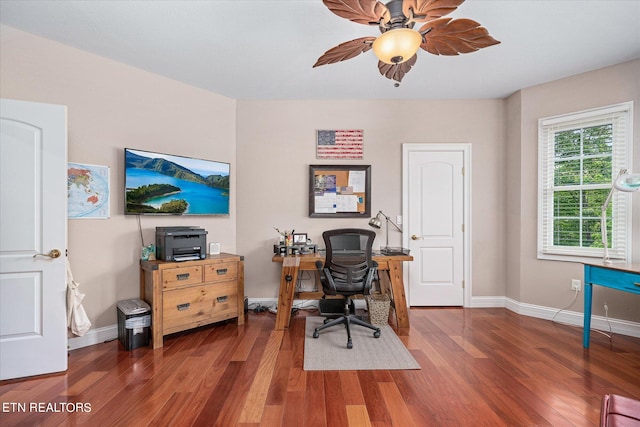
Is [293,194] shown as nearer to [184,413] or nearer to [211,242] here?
[211,242]

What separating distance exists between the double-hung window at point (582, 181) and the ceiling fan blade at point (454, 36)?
7.44 ft

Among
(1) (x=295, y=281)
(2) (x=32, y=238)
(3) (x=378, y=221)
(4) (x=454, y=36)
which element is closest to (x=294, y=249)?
(1) (x=295, y=281)

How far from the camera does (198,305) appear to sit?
2.79 m

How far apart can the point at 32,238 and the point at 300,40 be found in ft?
8.86

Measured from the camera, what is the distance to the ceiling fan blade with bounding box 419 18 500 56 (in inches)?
64.4

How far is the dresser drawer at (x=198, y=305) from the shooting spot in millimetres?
2627

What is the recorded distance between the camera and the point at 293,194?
3717 mm

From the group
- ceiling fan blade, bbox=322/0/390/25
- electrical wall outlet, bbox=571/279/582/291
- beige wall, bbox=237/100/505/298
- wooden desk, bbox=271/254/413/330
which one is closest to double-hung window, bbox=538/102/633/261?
electrical wall outlet, bbox=571/279/582/291

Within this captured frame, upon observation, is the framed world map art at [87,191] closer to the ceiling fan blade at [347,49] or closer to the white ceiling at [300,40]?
the white ceiling at [300,40]

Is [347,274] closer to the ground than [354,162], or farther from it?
closer to the ground

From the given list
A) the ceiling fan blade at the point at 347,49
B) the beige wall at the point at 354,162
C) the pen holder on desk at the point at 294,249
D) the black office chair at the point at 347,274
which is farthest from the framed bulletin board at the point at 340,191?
the ceiling fan blade at the point at 347,49

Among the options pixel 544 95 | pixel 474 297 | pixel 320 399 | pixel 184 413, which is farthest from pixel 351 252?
pixel 544 95

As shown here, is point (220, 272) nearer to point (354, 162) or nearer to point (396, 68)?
point (354, 162)

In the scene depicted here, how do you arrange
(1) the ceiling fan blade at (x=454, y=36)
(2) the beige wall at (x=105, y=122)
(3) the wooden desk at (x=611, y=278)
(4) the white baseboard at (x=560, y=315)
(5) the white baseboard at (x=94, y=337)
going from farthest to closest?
1. (4) the white baseboard at (x=560, y=315)
2. (5) the white baseboard at (x=94, y=337)
3. (2) the beige wall at (x=105, y=122)
4. (3) the wooden desk at (x=611, y=278)
5. (1) the ceiling fan blade at (x=454, y=36)
